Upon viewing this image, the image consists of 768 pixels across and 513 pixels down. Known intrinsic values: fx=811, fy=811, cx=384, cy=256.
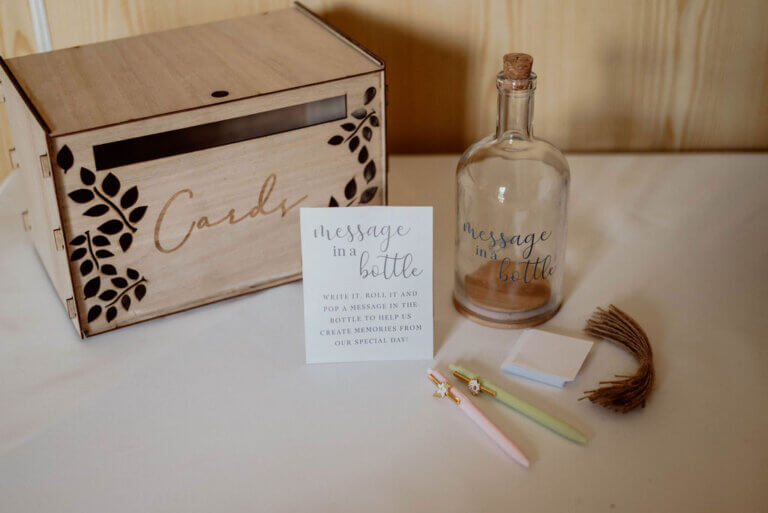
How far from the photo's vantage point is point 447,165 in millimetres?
1195

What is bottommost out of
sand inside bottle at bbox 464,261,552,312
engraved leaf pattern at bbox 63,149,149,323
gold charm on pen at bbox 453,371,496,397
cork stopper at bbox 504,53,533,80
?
gold charm on pen at bbox 453,371,496,397

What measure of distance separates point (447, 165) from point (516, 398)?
0.51 metres

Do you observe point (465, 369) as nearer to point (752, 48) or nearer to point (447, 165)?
point (447, 165)

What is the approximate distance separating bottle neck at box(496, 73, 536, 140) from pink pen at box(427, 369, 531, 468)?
27 centimetres

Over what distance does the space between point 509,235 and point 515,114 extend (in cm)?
15

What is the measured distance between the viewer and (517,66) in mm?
791

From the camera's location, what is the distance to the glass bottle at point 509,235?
2.87ft

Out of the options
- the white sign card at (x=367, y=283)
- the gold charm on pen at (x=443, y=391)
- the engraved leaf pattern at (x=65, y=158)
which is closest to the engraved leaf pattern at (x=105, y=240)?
the engraved leaf pattern at (x=65, y=158)

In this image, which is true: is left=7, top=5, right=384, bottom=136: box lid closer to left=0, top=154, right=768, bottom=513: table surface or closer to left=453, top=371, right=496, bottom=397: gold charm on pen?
left=0, top=154, right=768, bottom=513: table surface

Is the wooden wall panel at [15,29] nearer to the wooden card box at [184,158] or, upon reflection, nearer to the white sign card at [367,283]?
the wooden card box at [184,158]

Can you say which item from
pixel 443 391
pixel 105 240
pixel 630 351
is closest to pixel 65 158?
pixel 105 240

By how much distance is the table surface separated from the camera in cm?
67

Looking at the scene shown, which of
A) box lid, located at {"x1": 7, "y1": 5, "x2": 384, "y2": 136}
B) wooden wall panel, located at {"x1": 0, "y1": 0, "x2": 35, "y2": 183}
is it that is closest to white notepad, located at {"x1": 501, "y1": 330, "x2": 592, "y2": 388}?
box lid, located at {"x1": 7, "y1": 5, "x2": 384, "y2": 136}

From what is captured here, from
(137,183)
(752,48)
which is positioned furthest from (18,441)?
(752,48)
